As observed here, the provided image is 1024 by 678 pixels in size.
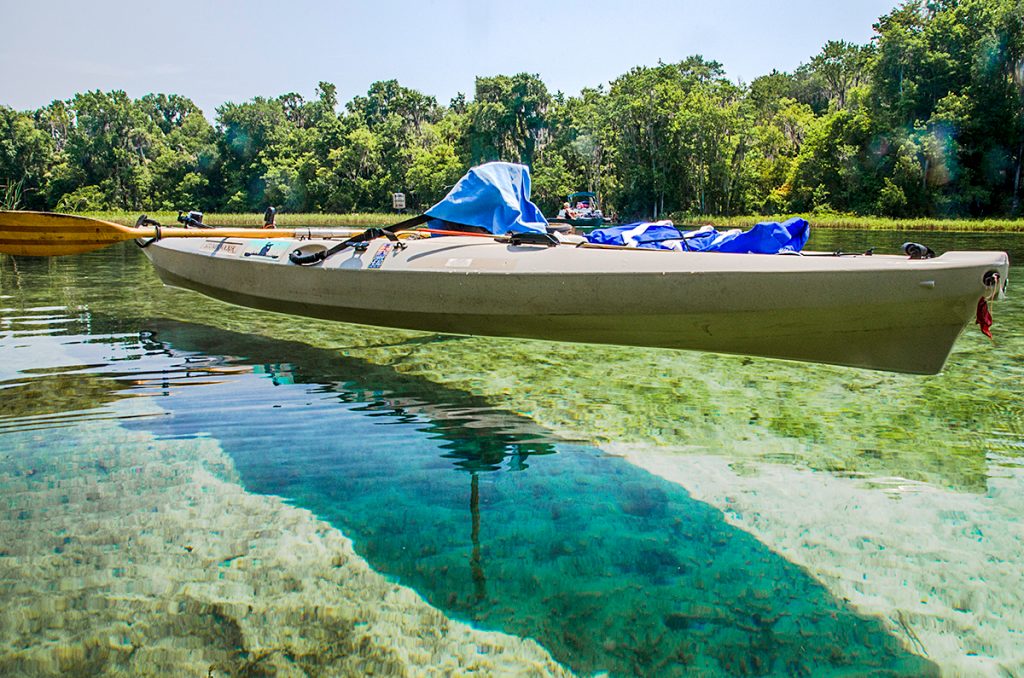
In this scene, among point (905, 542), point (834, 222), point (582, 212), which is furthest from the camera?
point (834, 222)

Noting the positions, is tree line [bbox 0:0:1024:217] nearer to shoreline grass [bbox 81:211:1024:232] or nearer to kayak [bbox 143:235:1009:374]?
shoreline grass [bbox 81:211:1024:232]

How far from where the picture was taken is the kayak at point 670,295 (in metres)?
3.01

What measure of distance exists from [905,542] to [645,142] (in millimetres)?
39689

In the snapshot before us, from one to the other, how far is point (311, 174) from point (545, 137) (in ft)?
61.5

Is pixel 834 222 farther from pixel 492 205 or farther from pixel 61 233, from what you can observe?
pixel 61 233

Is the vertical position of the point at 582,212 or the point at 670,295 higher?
the point at 582,212

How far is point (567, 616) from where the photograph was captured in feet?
7.57

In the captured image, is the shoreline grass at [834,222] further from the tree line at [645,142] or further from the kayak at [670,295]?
the kayak at [670,295]

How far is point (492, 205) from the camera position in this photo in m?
4.94

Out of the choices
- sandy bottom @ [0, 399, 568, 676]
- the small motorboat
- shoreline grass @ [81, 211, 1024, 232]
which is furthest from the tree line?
sandy bottom @ [0, 399, 568, 676]

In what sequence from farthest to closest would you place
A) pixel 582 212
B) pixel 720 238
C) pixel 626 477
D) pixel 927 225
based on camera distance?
pixel 927 225 < pixel 582 212 < pixel 720 238 < pixel 626 477

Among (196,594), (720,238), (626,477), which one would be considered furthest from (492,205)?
(196,594)

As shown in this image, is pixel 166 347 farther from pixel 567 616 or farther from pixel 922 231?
pixel 922 231

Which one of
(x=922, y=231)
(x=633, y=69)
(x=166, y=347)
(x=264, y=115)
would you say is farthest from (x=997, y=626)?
(x=264, y=115)
